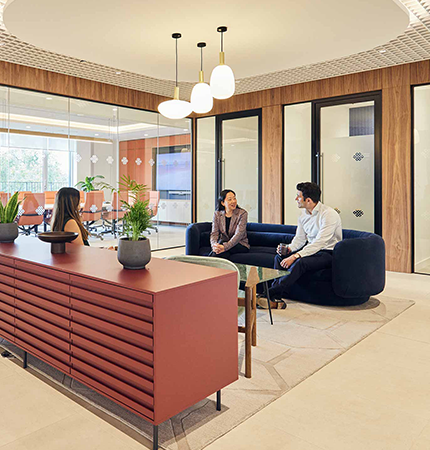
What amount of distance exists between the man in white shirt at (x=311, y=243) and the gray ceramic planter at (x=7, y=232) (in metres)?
2.44

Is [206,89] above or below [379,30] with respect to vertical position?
below

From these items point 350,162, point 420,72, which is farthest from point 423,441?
point 420,72

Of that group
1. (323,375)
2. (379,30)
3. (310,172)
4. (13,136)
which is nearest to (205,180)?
(310,172)

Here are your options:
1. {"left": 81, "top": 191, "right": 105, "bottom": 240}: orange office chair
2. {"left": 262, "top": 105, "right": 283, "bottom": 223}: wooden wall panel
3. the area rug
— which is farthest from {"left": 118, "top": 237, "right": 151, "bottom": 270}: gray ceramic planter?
{"left": 262, "top": 105, "right": 283, "bottom": 223}: wooden wall panel

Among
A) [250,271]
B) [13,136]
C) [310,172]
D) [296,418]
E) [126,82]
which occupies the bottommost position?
[296,418]

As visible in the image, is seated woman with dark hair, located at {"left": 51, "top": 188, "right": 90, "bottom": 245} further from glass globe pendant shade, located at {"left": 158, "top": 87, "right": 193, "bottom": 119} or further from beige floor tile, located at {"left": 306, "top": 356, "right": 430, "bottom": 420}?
beige floor tile, located at {"left": 306, "top": 356, "right": 430, "bottom": 420}

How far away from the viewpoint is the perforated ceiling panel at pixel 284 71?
4637mm

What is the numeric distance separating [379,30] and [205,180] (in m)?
5.10

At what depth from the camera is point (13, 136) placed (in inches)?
229

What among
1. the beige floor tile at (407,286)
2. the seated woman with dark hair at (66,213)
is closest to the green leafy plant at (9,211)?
the seated woman with dark hair at (66,213)

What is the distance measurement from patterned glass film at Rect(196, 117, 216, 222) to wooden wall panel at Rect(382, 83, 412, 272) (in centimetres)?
339

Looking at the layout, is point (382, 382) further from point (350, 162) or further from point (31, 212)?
point (31, 212)

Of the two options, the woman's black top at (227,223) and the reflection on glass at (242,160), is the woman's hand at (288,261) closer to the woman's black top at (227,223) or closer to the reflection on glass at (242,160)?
the woman's black top at (227,223)

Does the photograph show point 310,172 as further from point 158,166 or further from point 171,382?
point 171,382
